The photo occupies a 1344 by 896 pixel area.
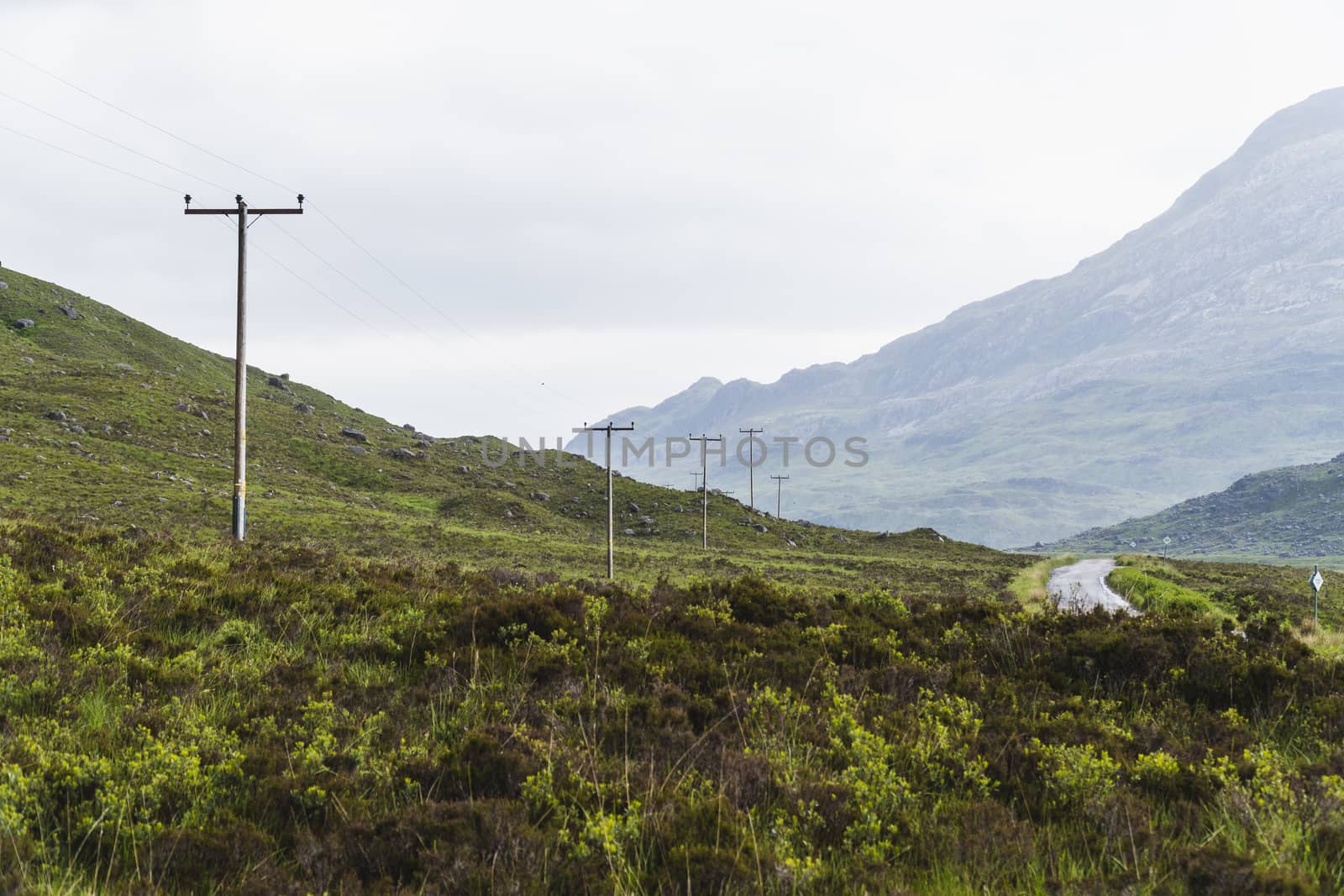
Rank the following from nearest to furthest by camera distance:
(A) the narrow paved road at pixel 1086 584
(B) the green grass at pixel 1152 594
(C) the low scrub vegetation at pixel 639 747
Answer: (C) the low scrub vegetation at pixel 639 747 → (B) the green grass at pixel 1152 594 → (A) the narrow paved road at pixel 1086 584

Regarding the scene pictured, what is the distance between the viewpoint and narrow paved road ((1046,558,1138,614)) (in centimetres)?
3422

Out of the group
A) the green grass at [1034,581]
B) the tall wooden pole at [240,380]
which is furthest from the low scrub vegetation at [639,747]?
the green grass at [1034,581]

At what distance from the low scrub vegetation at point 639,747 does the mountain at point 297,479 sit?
12.2m

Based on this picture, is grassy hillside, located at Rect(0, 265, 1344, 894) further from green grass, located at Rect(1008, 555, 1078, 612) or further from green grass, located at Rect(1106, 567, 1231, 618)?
green grass, located at Rect(1008, 555, 1078, 612)

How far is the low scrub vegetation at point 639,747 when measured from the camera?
172 inches

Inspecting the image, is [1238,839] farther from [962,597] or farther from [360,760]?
[962,597]

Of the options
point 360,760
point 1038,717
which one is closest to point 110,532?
point 360,760

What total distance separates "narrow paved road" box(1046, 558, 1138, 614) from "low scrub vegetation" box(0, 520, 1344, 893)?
21.4 m

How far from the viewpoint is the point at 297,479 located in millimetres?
71375

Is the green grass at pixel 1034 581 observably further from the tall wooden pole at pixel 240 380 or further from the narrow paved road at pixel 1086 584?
the tall wooden pole at pixel 240 380

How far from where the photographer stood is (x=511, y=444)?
149m

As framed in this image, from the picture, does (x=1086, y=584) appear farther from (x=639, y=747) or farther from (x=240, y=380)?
(x=639, y=747)

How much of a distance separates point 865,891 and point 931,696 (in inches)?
145

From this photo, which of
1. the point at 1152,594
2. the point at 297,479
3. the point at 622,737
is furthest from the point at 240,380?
the point at 297,479
